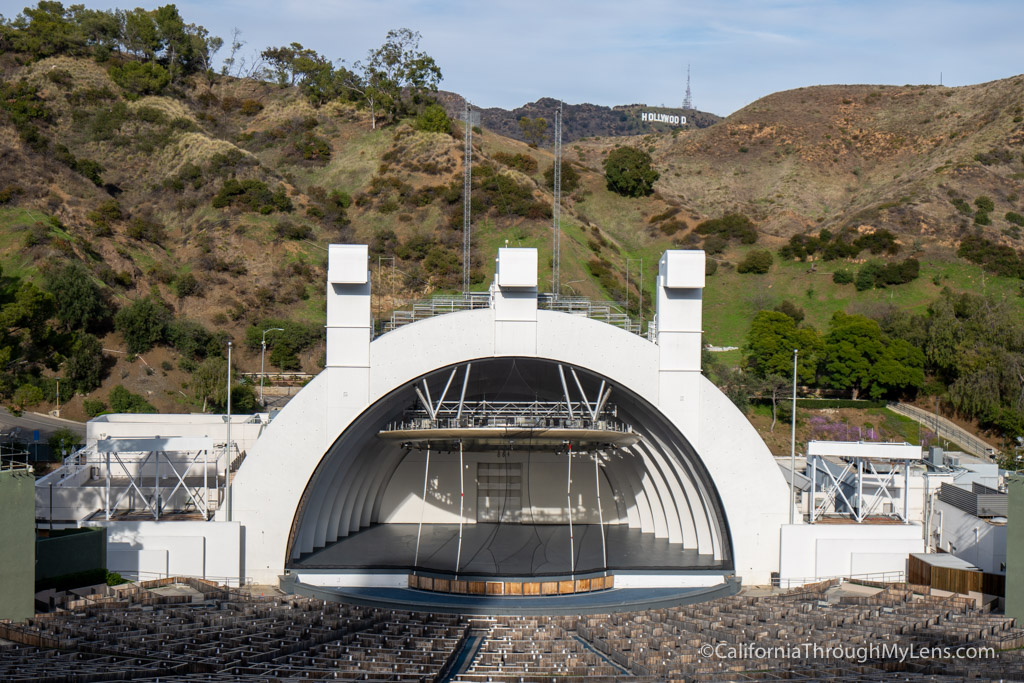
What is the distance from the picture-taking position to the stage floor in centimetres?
3259

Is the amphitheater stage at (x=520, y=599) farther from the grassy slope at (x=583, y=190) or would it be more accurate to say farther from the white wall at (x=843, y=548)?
the grassy slope at (x=583, y=190)

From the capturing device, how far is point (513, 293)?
3178 cm

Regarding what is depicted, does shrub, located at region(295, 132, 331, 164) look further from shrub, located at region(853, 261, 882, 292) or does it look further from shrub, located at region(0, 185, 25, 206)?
shrub, located at region(853, 261, 882, 292)

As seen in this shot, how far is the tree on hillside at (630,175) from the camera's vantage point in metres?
103

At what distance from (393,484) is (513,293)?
13.2 meters

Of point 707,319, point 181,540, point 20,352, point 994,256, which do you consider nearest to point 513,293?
point 181,540

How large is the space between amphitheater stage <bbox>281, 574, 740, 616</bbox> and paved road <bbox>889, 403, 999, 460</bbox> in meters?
33.1

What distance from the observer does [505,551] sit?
3581cm

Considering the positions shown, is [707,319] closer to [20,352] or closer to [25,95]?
[20,352]

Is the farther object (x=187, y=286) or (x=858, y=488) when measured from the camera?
(x=187, y=286)

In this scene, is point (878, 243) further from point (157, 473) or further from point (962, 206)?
point (157, 473)

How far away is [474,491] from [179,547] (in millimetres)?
13804

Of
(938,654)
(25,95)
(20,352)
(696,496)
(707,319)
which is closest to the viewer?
(938,654)

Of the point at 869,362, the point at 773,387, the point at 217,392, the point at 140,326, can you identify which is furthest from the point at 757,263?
the point at 140,326
